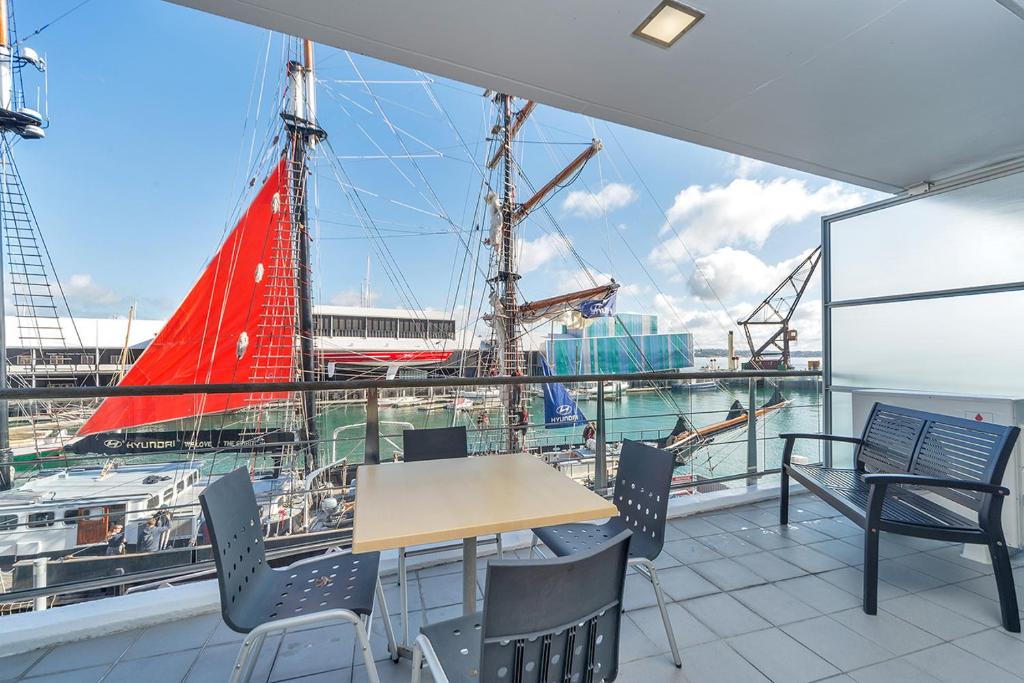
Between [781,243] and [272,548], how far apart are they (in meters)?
16.0

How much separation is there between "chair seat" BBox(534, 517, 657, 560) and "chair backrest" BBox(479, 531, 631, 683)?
0.64 metres

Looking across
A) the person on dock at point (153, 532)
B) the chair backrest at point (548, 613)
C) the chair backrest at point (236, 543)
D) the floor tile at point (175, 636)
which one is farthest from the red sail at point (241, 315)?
the chair backrest at point (548, 613)

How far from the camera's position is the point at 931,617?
1.72 meters

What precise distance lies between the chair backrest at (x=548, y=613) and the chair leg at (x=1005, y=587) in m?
1.82

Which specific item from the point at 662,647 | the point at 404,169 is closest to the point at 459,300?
the point at 404,169

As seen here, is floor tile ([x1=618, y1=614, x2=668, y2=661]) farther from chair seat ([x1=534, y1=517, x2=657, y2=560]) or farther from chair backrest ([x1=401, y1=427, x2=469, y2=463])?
chair backrest ([x1=401, y1=427, x2=469, y2=463])

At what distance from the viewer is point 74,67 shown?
27.5ft

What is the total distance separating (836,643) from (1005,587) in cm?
71

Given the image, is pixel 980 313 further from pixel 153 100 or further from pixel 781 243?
pixel 153 100

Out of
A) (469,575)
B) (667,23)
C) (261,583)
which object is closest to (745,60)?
(667,23)

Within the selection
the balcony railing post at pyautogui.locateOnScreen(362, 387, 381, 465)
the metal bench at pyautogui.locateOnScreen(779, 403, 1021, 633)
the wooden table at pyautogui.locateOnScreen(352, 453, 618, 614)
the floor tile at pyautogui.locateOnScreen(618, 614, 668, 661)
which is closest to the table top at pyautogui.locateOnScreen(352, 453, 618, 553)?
the wooden table at pyautogui.locateOnScreen(352, 453, 618, 614)

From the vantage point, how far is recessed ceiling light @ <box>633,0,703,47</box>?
1537 mm

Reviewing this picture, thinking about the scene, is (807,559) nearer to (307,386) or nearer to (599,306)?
(307,386)

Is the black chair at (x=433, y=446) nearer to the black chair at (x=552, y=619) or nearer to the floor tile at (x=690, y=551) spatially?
the floor tile at (x=690, y=551)
